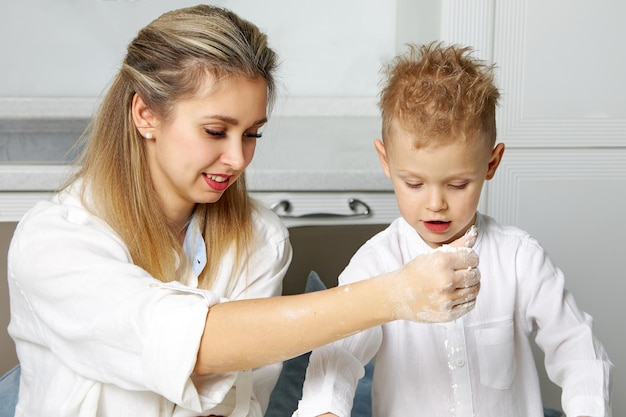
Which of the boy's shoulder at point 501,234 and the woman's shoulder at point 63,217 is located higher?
the woman's shoulder at point 63,217

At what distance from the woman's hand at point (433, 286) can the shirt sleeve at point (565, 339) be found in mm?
297

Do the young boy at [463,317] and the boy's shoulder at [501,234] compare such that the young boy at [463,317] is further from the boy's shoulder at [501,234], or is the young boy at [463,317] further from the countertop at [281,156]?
the countertop at [281,156]

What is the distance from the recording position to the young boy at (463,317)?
4.46 feet

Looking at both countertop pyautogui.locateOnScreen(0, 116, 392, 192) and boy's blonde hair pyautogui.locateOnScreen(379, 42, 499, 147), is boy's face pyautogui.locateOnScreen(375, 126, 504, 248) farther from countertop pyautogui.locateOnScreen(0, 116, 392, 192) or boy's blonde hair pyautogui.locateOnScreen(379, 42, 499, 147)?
countertop pyautogui.locateOnScreen(0, 116, 392, 192)

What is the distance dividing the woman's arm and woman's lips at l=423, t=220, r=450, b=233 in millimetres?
178

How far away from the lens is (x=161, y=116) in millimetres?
1513

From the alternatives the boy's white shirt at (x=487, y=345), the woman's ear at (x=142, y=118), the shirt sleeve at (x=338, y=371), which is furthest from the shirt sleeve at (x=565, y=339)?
the woman's ear at (x=142, y=118)

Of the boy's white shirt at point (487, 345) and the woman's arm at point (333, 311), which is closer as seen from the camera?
the woman's arm at point (333, 311)

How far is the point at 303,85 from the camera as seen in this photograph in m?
3.05

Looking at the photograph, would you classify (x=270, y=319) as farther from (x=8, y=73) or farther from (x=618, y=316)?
(x=8, y=73)

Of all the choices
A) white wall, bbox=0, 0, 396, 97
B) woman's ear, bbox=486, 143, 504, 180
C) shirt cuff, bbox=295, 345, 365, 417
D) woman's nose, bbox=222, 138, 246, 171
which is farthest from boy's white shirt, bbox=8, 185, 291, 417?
white wall, bbox=0, 0, 396, 97

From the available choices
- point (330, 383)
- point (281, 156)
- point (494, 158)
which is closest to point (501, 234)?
point (494, 158)

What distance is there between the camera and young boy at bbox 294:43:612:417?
1359mm

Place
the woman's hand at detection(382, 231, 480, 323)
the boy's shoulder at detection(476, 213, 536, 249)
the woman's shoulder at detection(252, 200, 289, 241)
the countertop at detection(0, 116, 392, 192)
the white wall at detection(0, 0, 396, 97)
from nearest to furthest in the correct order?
the woman's hand at detection(382, 231, 480, 323), the boy's shoulder at detection(476, 213, 536, 249), the woman's shoulder at detection(252, 200, 289, 241), the countertop at detection(0, 116, 392, 192), the white wall at detection(0, 0, 396, 97)
